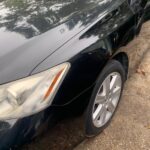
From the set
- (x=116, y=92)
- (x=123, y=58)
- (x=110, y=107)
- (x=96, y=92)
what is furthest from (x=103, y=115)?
(x=123, y=58)

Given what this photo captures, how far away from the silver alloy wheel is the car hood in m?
0.57

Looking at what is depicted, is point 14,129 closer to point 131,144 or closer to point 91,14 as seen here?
point 91,14

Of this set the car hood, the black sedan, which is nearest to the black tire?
the black sedan

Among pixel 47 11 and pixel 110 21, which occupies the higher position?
pixel 47 11

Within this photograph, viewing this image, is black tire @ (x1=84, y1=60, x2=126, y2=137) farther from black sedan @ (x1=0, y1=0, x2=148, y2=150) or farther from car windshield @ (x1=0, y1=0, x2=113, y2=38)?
car windshield @ (x1=0, y1=0, x2=113, y2=38)

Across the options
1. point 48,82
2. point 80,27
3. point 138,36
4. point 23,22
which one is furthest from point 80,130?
point 138,36

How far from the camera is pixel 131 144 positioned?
8.76 feet

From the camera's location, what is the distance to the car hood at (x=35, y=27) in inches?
71.4

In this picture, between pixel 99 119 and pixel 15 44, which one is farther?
pixel 99 119

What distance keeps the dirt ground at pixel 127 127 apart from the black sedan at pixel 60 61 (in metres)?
0.12

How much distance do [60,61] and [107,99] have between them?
814mm

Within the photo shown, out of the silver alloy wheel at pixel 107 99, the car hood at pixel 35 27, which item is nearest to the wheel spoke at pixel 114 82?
the silver alloy wheel at pixel 107 99

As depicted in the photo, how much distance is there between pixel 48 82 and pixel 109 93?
865 mm

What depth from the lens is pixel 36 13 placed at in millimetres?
2326
